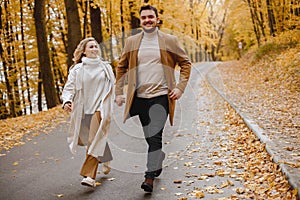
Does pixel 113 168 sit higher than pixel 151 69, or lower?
lower

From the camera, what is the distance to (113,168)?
6.22 metres

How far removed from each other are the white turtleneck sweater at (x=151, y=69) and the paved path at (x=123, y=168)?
51.6 inches

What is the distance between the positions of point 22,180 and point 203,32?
47867 millimetres

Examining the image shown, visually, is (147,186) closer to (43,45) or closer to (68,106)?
(68,106)

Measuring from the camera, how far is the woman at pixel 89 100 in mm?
5262

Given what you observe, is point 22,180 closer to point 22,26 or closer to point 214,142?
point 214,142

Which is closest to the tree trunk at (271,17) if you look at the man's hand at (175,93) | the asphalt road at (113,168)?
the asphalt road at (113,168)

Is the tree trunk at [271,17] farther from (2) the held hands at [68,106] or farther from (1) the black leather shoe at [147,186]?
(1) the black leather shoe at [147,186]

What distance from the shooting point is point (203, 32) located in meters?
51.7

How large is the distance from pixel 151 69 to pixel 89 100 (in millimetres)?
1080

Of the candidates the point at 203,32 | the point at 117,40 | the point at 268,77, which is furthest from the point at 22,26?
the point at 203,32

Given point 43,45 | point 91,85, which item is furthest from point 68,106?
point 43,45

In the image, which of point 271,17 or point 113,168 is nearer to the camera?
point 113,168

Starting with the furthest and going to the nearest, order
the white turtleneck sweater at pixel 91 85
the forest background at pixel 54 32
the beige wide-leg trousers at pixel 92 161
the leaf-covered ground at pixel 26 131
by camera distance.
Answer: the forest background at pixel 54 32 < the leaf-covered ground at pixel 26 131 < the white turtleneck sweater at pixel 91 85 < the beige wide-leg trousers at pixel 92 161
